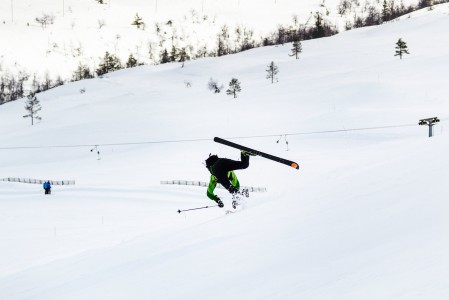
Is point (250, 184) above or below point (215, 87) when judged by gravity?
below

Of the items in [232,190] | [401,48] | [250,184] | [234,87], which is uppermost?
[401,48]

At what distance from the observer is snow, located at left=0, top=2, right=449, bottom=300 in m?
5.66

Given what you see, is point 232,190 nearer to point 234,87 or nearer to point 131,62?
point 234,87

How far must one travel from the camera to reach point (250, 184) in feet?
106

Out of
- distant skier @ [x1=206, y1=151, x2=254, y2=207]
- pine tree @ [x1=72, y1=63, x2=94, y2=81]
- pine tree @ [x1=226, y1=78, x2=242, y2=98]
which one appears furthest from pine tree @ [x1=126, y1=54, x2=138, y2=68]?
distant skier @ [x1=206, y1=151, x2=254, y2=207]

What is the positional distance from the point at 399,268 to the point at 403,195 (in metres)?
3.15

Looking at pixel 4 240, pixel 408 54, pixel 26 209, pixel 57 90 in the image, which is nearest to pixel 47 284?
pixel 4 240

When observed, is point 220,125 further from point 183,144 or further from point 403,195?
point 403,195

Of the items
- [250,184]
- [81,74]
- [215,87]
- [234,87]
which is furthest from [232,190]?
[81,74]

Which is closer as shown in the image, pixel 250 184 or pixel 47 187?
pixel 47 187

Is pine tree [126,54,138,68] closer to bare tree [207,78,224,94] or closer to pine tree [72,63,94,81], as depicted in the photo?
pine tree [72,63,94,81]

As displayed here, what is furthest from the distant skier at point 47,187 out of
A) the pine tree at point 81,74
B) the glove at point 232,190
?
the pine tree at point 81,74

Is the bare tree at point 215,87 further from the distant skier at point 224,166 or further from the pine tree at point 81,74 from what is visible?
the distant skier at point 224,166

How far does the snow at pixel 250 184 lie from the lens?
5660 millimetres
